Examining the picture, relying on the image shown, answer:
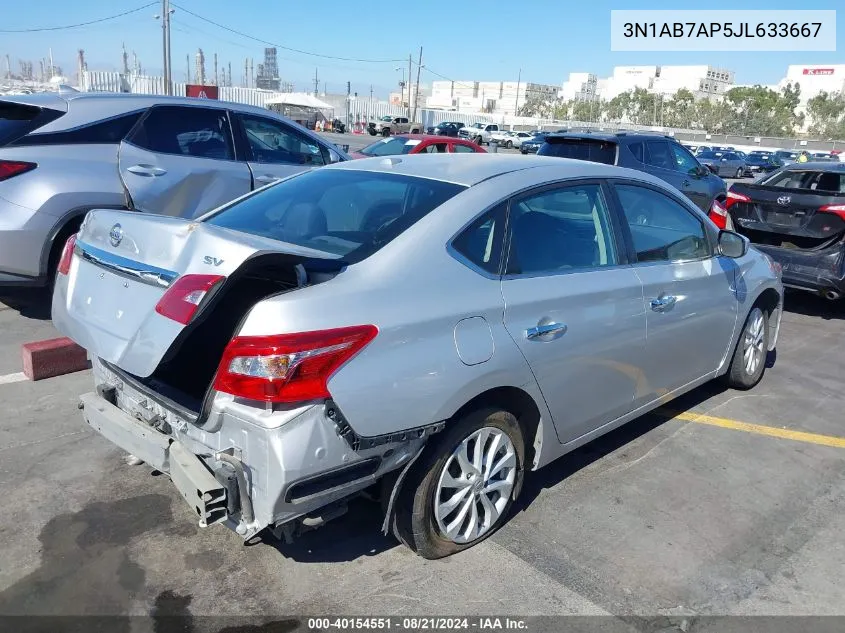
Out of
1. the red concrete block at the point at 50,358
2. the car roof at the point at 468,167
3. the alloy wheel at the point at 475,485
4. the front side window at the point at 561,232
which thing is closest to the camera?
the alloy wheel at the point at 475,485

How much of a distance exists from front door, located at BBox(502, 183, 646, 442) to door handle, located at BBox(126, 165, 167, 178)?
410cm

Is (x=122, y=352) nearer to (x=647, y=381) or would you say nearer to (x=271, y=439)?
(x=271, y=439)

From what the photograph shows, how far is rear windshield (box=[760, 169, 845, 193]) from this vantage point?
798cm

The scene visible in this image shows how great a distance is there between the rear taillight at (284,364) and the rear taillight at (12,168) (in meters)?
4.11

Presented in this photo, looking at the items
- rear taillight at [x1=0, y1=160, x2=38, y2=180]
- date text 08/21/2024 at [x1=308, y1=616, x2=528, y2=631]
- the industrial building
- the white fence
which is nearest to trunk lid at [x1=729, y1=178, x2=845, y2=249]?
date text 08/21/2024 at [x1=308, y1=616, x2=528, y2=631]

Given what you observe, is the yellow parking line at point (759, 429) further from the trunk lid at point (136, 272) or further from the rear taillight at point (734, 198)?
the rear taillight at point (734, 198)

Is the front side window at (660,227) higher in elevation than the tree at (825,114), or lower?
lower

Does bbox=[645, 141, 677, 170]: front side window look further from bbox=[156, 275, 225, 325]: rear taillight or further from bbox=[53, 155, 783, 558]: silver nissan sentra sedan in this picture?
bbox=[156, 275, 225, 325]: rear taillight

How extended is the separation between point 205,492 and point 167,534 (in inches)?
34.1

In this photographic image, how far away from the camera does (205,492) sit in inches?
98.0

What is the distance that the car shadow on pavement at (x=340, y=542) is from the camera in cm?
308

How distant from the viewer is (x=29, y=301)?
22.0 feet

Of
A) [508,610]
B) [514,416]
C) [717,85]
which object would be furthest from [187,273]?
[717,85]

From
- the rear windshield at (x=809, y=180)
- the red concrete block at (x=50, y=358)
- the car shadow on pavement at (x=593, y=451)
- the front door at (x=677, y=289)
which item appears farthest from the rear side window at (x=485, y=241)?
the rear windshield at (x=809, y=180)
